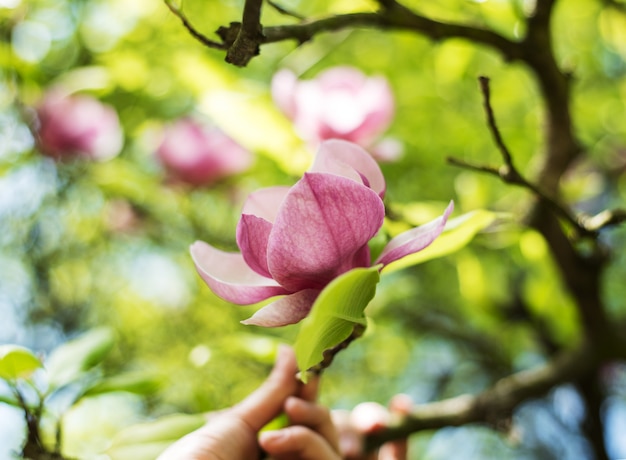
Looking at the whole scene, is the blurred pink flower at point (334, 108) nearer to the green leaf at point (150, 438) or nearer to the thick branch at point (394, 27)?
the thick branch at point (394, 27)

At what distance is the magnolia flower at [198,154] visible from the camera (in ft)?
4.08

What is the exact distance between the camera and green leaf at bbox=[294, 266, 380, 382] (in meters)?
0.32

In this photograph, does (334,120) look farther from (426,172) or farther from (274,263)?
(426,172)

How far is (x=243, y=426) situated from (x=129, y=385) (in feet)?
0.53

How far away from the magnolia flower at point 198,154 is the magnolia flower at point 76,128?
152 mm

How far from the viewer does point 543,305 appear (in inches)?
48.6

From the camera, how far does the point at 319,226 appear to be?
0.35m

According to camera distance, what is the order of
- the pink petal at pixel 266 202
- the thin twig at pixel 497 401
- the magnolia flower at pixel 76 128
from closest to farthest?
the pink petal at pixel 266 202
the thin twig at pixel 497 401
the magnolia flower at pixel 76 128

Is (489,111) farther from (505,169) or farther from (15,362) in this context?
(15,362)

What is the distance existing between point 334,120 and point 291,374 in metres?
0.34

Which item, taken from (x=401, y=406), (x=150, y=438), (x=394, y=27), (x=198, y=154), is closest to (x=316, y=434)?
(x=150, y=438)

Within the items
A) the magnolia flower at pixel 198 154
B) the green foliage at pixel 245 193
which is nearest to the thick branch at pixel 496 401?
the green foliage at pixel 245 193

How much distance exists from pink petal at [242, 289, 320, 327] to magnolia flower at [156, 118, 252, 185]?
2.96 feet

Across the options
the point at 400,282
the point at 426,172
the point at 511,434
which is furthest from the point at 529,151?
the point at 511,434
